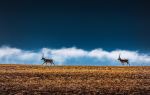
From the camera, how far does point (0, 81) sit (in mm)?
36438

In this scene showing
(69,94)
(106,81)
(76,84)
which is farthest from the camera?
(106,81)

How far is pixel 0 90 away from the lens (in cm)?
3053

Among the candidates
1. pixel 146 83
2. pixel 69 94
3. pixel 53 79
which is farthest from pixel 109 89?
pixel 53 79

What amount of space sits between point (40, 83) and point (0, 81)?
3.58 metres

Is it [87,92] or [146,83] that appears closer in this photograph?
[87,92]

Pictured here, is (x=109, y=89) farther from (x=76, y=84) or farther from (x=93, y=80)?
(x=93, y=80)

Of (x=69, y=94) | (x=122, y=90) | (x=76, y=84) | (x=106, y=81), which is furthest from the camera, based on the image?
(x=106, y=81)

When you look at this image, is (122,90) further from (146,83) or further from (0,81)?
(0,81)

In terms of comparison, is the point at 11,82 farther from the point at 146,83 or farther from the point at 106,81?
the point at 146,83

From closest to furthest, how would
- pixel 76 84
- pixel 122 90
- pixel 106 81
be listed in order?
1. pixel 122 90
2. pixel 76 84
3. pixel 106 81

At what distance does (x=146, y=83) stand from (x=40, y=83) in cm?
785

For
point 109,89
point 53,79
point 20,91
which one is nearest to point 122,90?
point 109,89

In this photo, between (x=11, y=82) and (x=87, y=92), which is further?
(x=11, y=82)

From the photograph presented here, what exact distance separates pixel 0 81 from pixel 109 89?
31.6ft
